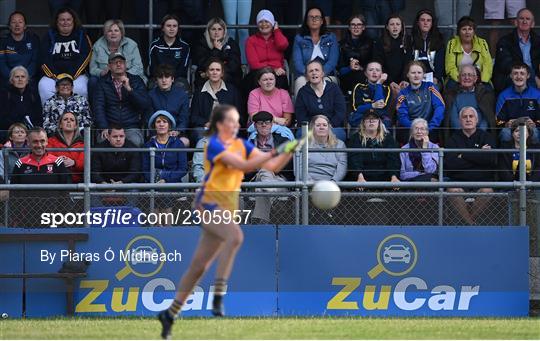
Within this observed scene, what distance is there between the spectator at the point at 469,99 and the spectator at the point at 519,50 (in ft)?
2.35

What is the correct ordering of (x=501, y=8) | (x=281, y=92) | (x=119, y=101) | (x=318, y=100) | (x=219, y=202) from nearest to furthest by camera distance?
1. (x=219, y=202)
2. (x=318, y=100)
3. (x=119, y=101)
4. (x=281, y=92)
5. (x=501, y=8)

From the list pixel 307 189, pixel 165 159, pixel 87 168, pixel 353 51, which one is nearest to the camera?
pixel 87 168

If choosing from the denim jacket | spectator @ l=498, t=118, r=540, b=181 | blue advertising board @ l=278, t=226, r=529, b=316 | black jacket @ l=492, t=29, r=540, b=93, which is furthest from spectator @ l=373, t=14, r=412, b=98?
blue advertising board @ l=278, t=226, r=529, b=316

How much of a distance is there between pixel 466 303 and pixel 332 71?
4509mm

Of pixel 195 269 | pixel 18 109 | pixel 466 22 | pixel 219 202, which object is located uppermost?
pixel 466 22

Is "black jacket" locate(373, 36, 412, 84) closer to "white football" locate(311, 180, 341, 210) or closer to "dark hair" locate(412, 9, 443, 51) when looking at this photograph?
"dark hair" locate(412, 9, 443, 51)

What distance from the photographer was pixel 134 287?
16797 millimetres

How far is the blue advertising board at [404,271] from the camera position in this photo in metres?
16.8

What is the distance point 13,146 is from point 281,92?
3.80m

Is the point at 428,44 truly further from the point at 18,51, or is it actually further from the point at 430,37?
the point at 18,51

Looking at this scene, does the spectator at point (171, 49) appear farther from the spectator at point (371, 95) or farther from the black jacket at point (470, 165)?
the black jacket at point (470, 165)

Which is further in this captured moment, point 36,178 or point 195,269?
point 36,178

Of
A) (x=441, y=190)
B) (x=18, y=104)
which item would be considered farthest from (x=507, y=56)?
(x=18, y=104)

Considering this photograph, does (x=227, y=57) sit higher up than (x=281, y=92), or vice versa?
→ (x=227, y=57)
